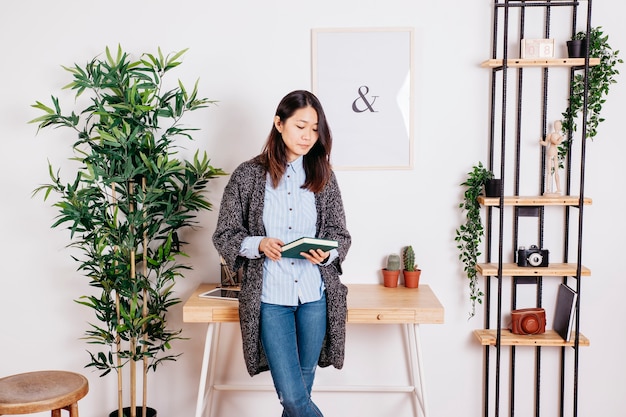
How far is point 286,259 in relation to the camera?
224cm

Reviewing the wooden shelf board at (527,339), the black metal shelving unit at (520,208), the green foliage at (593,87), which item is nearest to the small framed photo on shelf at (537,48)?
the black metal shelving unit at (520,208)

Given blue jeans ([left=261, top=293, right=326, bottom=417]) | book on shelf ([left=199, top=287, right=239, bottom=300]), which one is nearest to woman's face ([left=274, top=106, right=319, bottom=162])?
blue jeans ([left=261, top=293, right=326, bottom=417])

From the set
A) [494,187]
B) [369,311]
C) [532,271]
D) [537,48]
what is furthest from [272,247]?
[537,48]

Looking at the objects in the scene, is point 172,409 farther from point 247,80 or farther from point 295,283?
point 247,80

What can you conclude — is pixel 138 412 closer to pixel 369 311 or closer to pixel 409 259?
pixel 369 311

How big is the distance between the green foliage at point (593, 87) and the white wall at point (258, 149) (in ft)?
0.31

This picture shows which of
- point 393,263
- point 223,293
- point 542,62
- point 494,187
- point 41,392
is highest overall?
point 542,62

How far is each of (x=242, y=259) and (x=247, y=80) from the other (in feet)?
3.26

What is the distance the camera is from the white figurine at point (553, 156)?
274cm

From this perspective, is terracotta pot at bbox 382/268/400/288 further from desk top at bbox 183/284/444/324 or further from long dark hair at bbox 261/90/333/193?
long dark hair at bbox 261/90/333/193

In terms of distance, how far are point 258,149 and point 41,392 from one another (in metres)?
1.36

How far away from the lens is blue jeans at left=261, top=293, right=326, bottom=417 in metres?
2.16

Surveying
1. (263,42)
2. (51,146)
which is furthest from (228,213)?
(51,146)

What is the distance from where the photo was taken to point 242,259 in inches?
89.2
